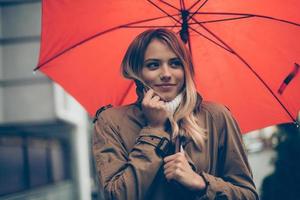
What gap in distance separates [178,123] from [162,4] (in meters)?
1.03

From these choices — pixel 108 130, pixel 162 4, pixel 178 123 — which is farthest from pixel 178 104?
pixel 162 4

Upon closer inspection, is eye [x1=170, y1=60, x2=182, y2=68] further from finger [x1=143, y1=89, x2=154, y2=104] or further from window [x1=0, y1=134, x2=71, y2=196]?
window [x1=0, y1=134, x2=71, y2=196]

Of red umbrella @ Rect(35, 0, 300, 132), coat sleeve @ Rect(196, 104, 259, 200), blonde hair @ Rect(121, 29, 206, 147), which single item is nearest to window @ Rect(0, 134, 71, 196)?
red umbrella @ Rect(35, 0, 300, 132)

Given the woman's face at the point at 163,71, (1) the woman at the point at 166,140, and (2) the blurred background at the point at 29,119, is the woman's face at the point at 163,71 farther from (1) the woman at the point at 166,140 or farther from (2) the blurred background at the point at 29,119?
(2) the blurred background at the point at 29,119

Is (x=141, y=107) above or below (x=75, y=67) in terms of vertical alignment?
below

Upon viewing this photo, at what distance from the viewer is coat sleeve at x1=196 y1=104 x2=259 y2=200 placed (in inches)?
82.0

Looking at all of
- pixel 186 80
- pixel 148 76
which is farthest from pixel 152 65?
pixel 186 80

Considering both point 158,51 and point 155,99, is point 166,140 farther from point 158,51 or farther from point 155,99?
point 158,51

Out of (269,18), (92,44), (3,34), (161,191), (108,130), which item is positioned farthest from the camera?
(3,34)

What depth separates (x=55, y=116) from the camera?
8805 mm

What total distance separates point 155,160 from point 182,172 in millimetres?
130

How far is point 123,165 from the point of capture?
2072 millimetres

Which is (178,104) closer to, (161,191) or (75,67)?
(161,191)

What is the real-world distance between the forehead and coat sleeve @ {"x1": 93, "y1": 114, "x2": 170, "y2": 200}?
46 centimetres
